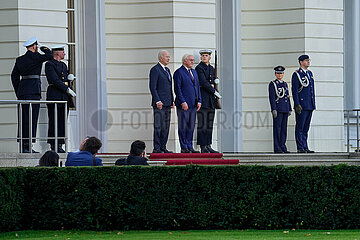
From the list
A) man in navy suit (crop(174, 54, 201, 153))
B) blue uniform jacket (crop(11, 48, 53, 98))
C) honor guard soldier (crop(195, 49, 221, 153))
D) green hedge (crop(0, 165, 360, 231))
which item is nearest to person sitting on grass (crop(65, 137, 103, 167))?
green hedge (crop(0, 165, 360, 231))

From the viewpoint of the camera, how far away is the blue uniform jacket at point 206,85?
17391mm

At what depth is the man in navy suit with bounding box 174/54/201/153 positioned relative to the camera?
55.1ft

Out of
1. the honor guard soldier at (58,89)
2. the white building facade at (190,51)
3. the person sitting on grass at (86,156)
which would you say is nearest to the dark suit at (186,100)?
the white building facade at (190,51)

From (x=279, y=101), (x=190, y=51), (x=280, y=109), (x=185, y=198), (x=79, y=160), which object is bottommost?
(x=185, y=198)

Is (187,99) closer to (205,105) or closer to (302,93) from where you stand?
(205,105)

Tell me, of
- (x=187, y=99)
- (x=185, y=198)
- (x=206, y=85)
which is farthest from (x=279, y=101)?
(x=185, y=198)

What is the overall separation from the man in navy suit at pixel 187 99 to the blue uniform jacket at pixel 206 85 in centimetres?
44

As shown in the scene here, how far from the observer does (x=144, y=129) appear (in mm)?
18641

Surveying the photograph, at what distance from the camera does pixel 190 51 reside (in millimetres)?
18297

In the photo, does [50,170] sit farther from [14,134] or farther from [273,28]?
[273,28]

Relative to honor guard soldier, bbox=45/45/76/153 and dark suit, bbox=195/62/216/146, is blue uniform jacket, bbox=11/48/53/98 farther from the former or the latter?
dark suit, bbox=195/62/216/146

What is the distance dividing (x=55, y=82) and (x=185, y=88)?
2591 millimetres

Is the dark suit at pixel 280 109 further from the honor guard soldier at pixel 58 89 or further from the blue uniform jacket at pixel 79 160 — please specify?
the blue uniform jacket at pixel 79 160

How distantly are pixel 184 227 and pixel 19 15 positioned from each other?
21.4ft
